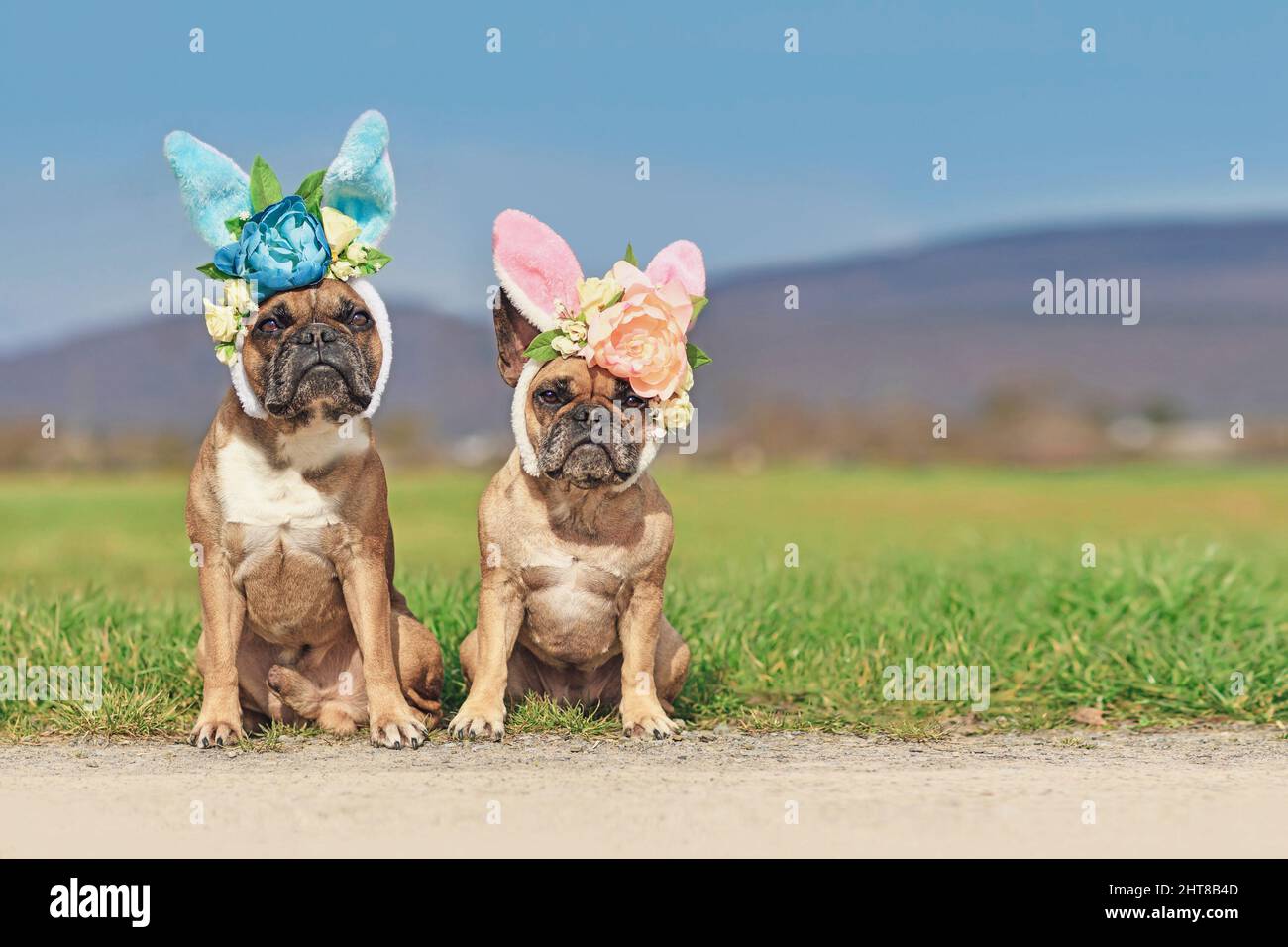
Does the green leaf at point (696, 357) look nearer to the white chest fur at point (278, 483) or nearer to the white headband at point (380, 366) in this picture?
the white headband at point (380, 366)

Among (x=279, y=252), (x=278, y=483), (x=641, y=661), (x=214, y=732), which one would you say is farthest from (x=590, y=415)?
(x=214, y=732)

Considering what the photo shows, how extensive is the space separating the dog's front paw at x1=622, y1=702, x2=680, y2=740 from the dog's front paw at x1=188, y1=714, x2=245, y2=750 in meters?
1.72

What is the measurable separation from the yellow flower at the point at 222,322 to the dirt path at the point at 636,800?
71.5 inches

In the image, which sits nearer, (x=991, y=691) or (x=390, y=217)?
(x=390, y=217)

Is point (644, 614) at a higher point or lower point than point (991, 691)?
higher

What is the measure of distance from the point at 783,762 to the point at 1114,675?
103 inches

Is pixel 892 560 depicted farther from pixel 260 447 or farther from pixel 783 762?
pixel 260 447

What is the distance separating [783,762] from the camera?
652cm

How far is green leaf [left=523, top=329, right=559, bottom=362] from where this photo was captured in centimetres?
658

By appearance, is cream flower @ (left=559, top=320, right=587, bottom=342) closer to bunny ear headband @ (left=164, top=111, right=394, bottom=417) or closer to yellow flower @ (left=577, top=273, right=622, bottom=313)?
yellow flower @ (left=577, top=273, right=622, bottom=313)

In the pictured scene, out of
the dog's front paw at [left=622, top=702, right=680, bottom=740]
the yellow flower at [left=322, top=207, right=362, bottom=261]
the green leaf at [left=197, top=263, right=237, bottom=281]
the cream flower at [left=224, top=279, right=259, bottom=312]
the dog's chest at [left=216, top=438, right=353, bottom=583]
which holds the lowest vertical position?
the dog's front paw at [left=622, top=702, right=680, bottom=740]

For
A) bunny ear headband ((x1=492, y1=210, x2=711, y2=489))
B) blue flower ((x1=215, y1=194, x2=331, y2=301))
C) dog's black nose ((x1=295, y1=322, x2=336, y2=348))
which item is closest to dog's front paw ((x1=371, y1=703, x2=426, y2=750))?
bunny ear headband ((x1=492, y1=210, x2=711, y2=489))

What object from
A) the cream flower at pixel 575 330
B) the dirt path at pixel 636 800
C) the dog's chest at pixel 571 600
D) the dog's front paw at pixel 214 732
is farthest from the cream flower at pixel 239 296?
the dirt path at pixel 636 800
